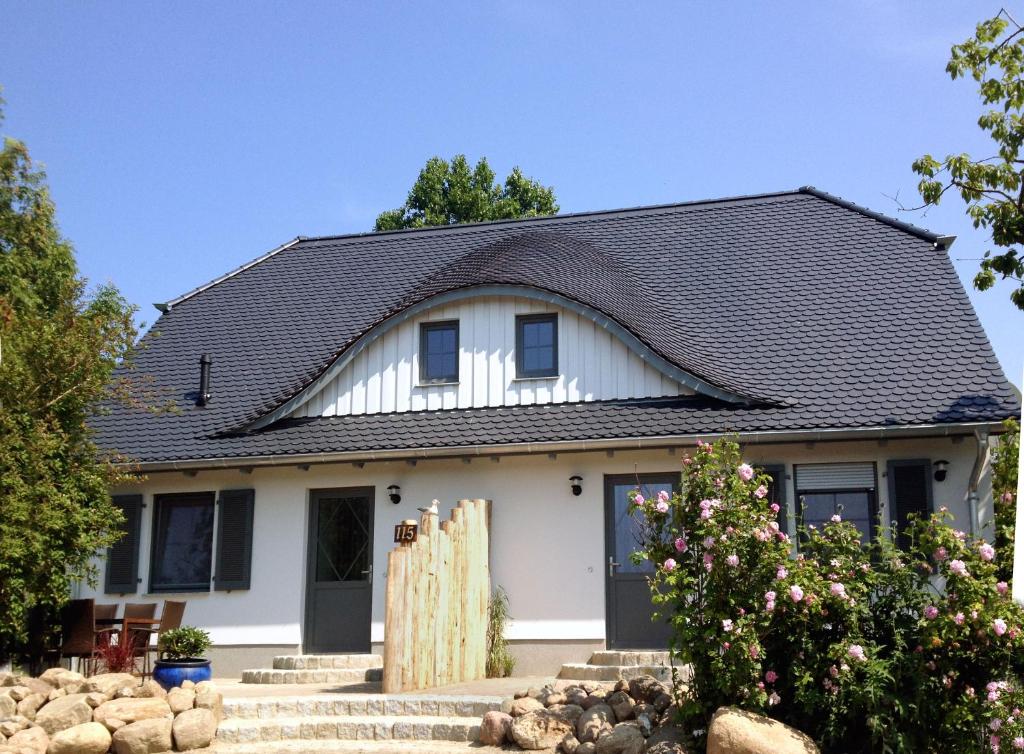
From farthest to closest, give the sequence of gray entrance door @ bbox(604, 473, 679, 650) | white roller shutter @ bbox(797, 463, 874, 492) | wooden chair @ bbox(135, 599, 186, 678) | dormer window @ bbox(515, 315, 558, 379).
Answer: dormer window @ bbox(515, 315, 558, 379)
gray entrance door @ bbox(604, 473, 679, 650)
white roller shutter @ bbox(797, 463, 874, 492)
wooden chair @ bbox(135, 599, 186, 678)

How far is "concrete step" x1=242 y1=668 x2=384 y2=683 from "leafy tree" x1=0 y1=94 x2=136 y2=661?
2547 mm

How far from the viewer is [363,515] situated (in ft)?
52.6

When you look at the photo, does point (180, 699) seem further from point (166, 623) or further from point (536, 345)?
point (536, 345)

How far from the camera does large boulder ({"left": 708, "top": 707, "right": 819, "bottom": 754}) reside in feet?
27.4

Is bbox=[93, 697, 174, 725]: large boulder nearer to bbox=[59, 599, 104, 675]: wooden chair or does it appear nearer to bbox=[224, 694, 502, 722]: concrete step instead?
bbox=[224, 694, 502, 722]: concrete step

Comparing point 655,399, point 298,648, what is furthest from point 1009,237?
point 298,648

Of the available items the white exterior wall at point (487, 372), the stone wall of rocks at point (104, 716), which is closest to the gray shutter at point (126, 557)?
the white exterior wall at point (487, 372)

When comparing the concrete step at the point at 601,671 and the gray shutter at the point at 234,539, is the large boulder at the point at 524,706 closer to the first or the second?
the concrete step at the point at 601,671

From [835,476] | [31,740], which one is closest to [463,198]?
[835,476]

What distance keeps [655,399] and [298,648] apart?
5812 millimetres

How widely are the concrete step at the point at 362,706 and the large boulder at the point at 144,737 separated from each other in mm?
949

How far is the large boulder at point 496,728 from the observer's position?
10086mm

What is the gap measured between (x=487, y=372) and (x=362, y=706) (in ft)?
19.6

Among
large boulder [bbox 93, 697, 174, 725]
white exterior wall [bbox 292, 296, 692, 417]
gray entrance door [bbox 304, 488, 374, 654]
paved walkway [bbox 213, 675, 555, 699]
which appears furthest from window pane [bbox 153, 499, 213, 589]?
large boulder [bbox 93, 697, 174, 725]
